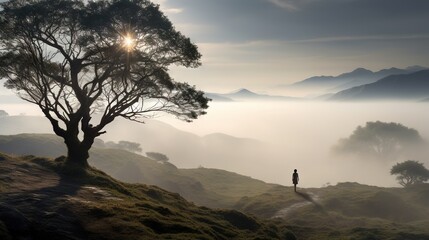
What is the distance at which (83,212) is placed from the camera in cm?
2158

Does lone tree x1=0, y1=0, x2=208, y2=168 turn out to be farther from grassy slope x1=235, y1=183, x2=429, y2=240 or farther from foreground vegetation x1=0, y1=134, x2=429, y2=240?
grassy slope x1=235, y1=183, x2=429, y2=240

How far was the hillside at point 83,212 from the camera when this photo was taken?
1811 cm

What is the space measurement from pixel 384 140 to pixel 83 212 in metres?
185

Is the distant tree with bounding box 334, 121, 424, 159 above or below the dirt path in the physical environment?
above

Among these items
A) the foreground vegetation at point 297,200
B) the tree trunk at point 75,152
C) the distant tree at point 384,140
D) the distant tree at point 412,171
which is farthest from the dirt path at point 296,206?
the distant tree at point 384,140

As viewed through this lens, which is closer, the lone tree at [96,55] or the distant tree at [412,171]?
the lone tree at [96,55]

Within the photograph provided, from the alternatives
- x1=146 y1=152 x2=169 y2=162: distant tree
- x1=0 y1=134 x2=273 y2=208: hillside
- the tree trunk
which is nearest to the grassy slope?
the tree trunk

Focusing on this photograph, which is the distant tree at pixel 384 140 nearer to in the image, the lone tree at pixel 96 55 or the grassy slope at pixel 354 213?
the grassy slope at pixel 354 213

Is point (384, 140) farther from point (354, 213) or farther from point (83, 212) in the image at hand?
point (83, 212)

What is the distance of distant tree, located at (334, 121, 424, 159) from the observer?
178 metres

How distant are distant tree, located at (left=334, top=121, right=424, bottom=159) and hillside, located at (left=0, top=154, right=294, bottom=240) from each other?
530ft

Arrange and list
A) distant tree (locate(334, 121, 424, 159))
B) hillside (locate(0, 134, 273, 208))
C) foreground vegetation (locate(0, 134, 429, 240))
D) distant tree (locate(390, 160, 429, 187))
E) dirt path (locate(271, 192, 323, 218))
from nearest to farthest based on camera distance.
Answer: foreground vegetation (locate(0, 134, 429, 240)) < dirt path (locate(271, 192, 323, 218)) < hillside (locate(0, 134, 273, 208)) < distant tree (locate(390, 160, 429, 187)) < distant tree (locate(334, 121, 424, 159))

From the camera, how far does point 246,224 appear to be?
36.1m

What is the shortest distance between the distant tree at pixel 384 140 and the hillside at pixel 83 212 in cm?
16154
